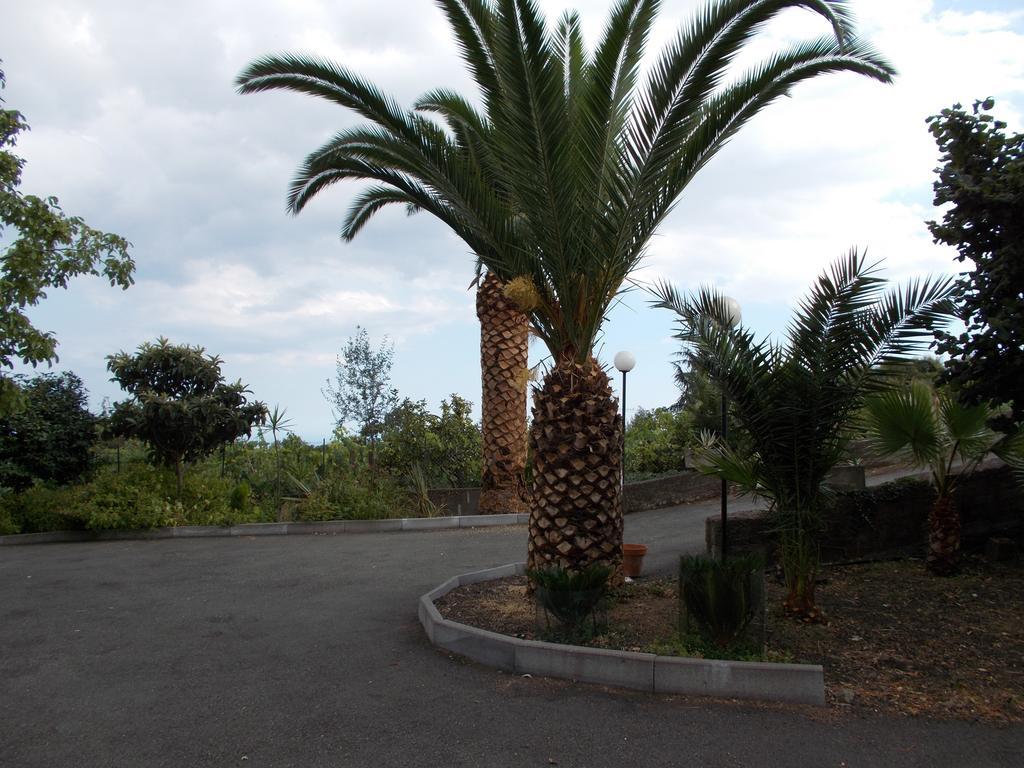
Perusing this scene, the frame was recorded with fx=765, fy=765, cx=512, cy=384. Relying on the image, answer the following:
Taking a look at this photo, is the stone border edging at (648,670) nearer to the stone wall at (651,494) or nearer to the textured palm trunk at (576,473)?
the textured palm trunk at (576,473)

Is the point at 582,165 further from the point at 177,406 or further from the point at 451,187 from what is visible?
the point at 177,406

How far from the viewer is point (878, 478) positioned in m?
15.6

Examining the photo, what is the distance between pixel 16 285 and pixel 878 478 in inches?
615

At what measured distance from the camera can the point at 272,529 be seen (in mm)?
13375

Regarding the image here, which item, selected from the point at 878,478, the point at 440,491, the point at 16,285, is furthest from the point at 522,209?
the point at 878,478

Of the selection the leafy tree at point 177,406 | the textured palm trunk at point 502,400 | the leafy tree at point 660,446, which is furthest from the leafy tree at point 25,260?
the leafy tree at point 660,446

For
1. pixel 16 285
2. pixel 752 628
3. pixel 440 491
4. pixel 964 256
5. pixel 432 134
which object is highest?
pixel 432 134

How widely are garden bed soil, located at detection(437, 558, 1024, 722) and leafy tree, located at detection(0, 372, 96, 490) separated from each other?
10.1 meters

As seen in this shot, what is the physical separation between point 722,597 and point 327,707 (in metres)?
2.90

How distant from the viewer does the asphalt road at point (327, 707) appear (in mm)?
4430

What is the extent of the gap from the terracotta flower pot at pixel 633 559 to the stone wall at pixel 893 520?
2.64ft

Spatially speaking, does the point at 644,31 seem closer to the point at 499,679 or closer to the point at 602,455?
the point at 602,455

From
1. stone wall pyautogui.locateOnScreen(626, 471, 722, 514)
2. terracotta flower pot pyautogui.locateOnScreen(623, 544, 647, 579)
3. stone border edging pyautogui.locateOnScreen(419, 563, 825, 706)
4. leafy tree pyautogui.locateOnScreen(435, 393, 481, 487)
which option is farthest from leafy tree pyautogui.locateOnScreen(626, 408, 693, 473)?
stone border edging pyautogui.locateOnScreen(419, 563, 825, 706)

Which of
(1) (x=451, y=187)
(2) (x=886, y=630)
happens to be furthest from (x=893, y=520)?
(1) (x=451, y=187)
